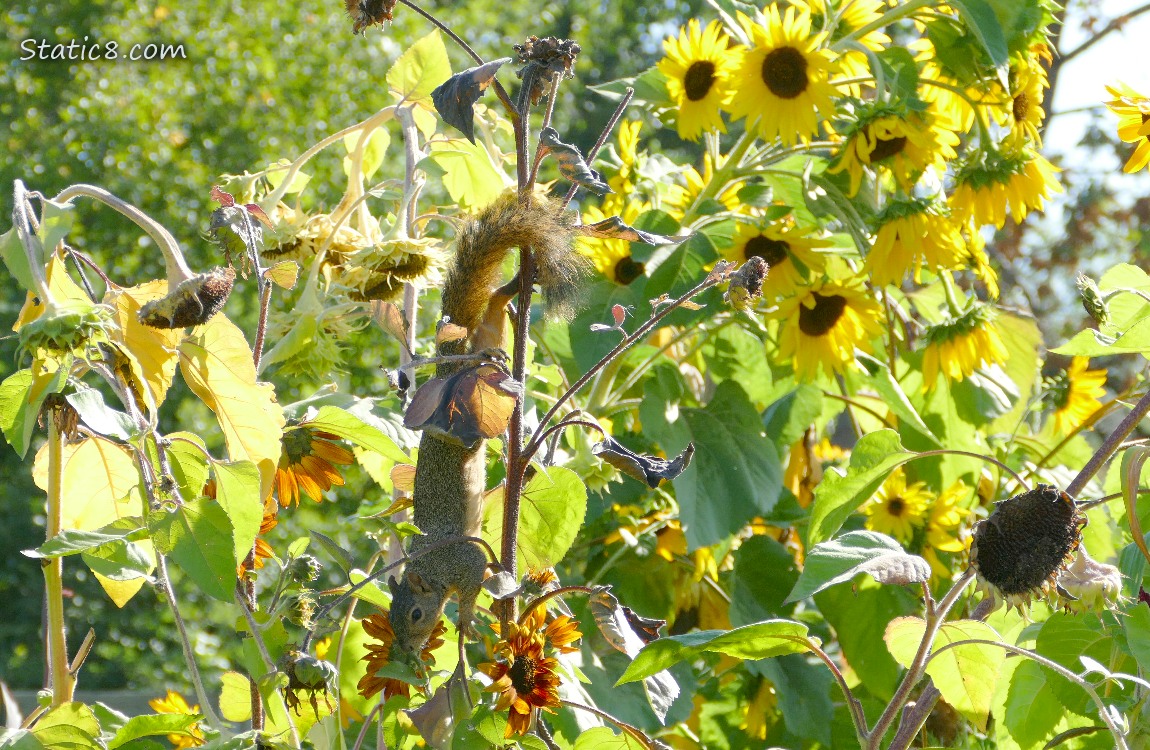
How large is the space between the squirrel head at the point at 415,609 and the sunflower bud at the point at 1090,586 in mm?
356

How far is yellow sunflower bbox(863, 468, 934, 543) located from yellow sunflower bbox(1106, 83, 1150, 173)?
47cm

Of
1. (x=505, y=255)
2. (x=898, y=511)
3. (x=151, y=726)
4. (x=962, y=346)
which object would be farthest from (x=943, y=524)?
(x=151, y=726)

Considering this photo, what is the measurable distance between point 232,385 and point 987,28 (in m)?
0.76

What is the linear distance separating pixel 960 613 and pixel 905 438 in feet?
0.76

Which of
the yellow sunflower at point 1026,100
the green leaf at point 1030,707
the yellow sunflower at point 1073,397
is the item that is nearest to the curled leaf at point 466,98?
the green leaf at point 1030,707

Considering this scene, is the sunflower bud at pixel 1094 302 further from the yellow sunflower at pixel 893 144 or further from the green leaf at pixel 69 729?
the green leaf at pixel 69 729

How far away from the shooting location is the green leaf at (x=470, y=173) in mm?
875

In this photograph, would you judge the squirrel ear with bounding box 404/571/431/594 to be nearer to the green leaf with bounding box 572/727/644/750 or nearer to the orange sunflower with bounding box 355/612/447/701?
the orange sunflower with bounding box 355/612/447/701

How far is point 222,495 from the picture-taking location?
650 millimetres

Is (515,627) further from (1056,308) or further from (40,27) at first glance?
(1056,308)

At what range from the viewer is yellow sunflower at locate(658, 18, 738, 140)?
46.9 inches

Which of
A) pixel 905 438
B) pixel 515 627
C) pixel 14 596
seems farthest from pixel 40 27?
pixel 515 627

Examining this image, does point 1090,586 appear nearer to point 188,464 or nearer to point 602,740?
point 602,740

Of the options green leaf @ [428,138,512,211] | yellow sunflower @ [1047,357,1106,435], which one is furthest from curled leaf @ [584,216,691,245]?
yellow sunflower @ [1047,357,1106,435]
